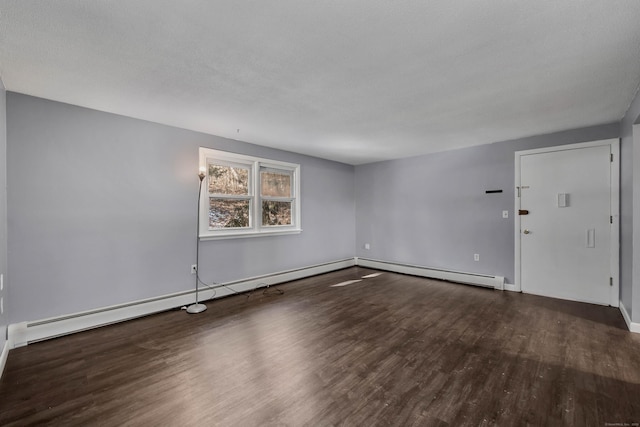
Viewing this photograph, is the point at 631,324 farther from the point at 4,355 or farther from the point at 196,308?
the point at 4,355

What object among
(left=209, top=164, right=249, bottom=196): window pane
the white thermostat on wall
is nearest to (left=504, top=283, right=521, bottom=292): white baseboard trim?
the white thermostat on wall

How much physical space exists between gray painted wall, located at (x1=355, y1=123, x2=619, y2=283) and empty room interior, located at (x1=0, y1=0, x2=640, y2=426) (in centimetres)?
4

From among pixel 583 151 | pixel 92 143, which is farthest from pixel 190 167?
pixel 583 151

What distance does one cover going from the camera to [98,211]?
3.06 m

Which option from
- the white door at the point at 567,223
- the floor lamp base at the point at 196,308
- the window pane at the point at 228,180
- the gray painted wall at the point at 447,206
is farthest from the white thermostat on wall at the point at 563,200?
the floor lamp base at the point at 196,308

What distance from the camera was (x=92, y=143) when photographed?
3035 millimetres

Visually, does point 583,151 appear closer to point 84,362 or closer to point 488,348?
point 488,348

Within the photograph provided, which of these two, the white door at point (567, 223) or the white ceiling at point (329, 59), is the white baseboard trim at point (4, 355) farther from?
the white door at point (567, 223)

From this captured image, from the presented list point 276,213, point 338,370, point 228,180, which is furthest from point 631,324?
point 228,180

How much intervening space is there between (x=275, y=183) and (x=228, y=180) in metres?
0.93

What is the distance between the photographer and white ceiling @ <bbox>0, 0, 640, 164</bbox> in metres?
1.57

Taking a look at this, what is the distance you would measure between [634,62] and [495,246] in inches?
117

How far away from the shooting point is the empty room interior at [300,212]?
1.72m

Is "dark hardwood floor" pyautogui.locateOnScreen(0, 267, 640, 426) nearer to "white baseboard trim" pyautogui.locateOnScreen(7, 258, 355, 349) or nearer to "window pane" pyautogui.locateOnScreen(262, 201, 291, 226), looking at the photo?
"white baseboard trim" pyautogui.locateOnScreen(7, 258, 355, 349)
